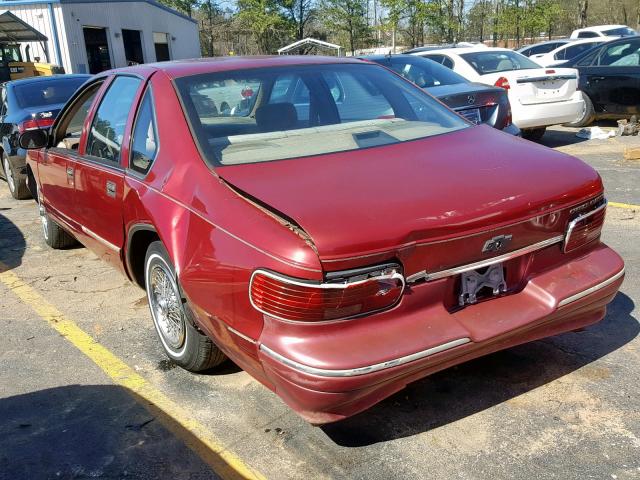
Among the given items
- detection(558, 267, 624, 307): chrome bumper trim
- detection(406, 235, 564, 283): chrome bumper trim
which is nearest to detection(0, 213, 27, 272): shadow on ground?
detection(406, 235, 564, 283): chrome bumper trim

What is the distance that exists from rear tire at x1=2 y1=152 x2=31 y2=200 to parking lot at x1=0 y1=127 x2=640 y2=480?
4522 millimetres

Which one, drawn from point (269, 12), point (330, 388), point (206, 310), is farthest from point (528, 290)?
point (269, 12)

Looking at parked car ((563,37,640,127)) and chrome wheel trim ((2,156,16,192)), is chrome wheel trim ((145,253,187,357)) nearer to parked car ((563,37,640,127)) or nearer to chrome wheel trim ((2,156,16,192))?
chrome wheel trim ((2,156,16,192))

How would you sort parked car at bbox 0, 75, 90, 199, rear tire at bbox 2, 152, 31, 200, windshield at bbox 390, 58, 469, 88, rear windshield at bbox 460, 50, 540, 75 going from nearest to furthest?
parked car at bbox 0, 75, 90, 199 < rear tire at bbox 2, 152, 31, 200 < windshield at bbox 390, 58, 469, 88 < rear windshield at bbox 460, 50, 540, 75

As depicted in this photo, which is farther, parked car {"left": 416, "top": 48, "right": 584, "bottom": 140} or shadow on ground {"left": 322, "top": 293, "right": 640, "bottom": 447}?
parked car {"left": 416, "top": 48, "right": 584, "bottom": 140}

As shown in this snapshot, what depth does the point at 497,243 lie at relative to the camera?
2568mm

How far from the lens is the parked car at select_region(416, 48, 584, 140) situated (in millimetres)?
9289

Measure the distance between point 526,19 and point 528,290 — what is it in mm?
35307

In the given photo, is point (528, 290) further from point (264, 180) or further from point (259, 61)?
point (259, 61)

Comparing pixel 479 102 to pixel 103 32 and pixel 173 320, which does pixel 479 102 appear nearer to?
pixel 173 320

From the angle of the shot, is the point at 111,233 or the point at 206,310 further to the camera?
the point at 111,233

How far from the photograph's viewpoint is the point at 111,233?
3.85 meters

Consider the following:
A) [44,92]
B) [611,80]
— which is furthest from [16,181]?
[611,80]

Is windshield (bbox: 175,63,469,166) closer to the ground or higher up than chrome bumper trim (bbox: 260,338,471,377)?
higher up
